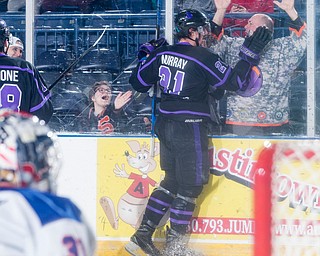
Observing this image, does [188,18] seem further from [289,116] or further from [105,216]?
[105,216]

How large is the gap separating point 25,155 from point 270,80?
3972 mm

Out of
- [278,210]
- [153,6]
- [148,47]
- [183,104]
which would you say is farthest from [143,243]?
[278,210]

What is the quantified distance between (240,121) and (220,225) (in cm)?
69

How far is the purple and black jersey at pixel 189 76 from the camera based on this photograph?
5828 mm

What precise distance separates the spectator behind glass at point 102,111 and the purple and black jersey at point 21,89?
1.98 ft

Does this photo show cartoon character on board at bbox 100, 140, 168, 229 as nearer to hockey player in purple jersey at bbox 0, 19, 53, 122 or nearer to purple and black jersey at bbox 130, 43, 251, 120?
purple and black jersey at bbox 130, 43, 251, 120

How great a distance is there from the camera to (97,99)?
6.28 meters

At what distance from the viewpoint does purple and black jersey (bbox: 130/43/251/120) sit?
229 inches

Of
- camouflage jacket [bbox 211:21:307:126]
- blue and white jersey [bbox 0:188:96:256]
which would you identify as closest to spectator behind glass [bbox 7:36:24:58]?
camouflage jacket [bbox 211:21:307:126]

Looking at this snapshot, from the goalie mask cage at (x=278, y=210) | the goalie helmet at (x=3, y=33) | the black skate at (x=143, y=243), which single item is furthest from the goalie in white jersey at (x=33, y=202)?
the black skate at (x=143, y=243)

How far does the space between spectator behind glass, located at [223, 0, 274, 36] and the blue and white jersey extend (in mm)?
4037

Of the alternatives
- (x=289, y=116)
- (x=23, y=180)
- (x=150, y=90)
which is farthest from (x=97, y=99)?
(x=23, y=180)

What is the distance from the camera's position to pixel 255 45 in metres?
5.94

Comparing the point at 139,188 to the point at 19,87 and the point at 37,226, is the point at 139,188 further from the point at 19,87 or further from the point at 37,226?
the point at 37,226
